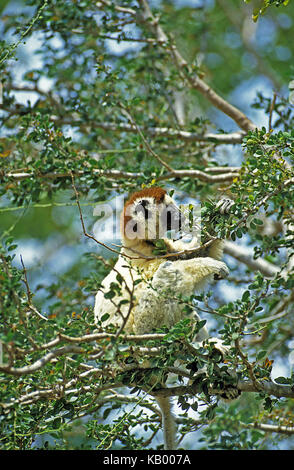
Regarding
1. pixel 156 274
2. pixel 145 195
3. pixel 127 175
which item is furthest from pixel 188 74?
pixel 156 274

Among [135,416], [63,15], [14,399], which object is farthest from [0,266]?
[63,15]

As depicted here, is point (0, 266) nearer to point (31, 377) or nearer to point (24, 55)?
point (31, 377)

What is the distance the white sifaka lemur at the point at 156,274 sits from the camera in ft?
13.2

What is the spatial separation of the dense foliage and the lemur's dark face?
19 cm

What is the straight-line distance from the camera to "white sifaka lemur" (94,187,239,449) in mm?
4031

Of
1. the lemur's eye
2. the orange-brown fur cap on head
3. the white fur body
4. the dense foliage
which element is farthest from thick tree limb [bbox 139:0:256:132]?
the white fur body

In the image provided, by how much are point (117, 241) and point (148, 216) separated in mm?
383

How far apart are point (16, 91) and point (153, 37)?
158 cm

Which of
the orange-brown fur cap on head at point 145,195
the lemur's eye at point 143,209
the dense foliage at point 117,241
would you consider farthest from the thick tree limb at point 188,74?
the lemur's eye at point 143,209

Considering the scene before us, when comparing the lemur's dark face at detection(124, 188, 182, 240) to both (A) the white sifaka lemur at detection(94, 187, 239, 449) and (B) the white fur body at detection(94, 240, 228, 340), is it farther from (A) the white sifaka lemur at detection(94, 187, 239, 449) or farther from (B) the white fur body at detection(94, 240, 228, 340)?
(B) the white fur body at detection(94, 240, 228, 340)

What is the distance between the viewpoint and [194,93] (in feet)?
27.2

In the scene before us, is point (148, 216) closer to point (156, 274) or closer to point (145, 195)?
point (145, 195)

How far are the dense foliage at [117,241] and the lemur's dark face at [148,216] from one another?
0.63 feet

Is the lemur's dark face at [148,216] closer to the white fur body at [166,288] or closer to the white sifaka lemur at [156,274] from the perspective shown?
the white sifaka lemur at [156,274]
